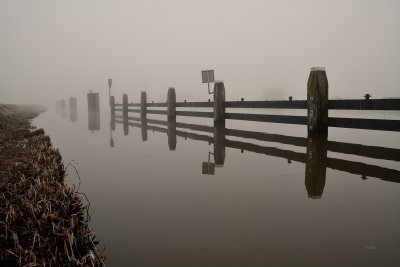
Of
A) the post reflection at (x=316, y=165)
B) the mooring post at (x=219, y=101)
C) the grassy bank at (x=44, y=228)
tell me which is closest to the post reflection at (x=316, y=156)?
the post reflection at (x=316, y=165)

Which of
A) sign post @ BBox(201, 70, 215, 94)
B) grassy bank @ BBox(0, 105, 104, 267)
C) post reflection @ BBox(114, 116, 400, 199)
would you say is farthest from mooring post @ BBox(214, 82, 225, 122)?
grassy bank @ BBox(0, 105, 104, 267)

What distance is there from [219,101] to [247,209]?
25.3ft

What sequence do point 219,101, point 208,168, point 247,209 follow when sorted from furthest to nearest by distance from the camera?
point 219,101
point 208,168
point 247,209

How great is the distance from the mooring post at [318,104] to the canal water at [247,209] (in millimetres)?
1155

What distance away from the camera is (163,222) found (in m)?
2.52

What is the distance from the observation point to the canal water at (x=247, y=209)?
199 cm

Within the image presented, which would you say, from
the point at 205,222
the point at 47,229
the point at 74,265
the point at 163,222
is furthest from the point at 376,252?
the point at 47,229

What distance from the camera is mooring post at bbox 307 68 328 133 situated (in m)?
6.62

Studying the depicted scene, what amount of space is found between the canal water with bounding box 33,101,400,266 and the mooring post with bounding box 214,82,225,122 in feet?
16.2

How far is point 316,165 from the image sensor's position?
15.0ft

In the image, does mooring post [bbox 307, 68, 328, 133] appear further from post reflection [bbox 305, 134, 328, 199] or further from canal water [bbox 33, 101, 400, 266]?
canal water [bbox 33, 101, 400, 266]

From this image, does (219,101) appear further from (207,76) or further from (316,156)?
(316,156)

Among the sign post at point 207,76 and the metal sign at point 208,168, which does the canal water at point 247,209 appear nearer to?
the metal sign at point 208,168

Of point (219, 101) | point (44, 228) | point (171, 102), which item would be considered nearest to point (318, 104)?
point (219, 101)
